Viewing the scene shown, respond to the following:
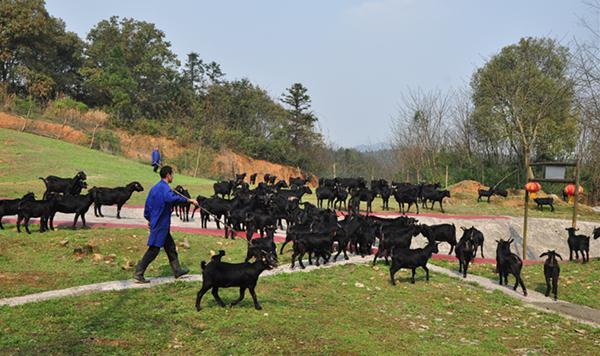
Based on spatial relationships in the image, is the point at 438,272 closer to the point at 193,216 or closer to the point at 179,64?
the point at 193,216

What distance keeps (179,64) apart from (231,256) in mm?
47058

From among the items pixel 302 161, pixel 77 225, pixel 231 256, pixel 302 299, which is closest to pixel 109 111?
pixel 302 161

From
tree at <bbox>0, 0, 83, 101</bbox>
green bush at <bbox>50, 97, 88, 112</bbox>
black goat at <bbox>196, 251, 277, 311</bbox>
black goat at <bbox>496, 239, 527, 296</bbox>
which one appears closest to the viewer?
black goat at <bbox>196, 251, 277, 311</bbox>

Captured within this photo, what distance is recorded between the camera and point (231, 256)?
504 inches

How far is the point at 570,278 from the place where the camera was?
46.4 ft

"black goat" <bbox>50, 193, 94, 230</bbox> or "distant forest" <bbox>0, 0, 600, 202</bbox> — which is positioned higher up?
"distant forest" <bbox>0, 0, 600, 202</bbox>

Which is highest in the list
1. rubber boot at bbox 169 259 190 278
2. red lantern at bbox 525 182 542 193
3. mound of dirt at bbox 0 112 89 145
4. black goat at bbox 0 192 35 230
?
mound of dirt at bbox 0 112 89 145

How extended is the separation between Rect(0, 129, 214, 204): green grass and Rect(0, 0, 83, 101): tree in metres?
13.9

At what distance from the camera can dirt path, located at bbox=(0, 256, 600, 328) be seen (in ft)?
28.8

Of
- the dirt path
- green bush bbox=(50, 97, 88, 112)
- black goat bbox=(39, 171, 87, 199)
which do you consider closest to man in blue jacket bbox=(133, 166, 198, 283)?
the dirt path

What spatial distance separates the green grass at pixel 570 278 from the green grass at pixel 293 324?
2820 mm

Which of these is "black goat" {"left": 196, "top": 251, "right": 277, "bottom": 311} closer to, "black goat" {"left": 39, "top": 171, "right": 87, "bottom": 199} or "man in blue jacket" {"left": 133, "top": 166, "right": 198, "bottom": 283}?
"man in blue jacket" {"left": 133, "top": 166, "right": 198, "bottom": 283}

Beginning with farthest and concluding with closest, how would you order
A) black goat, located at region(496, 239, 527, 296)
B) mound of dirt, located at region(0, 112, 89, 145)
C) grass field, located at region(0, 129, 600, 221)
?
1. mound of dirt, located at region(0, 112, 89, 145)
2. grass field, located at region(0, 129, 600, 221)
3. black goat, located at region(496, 239, 527, 296)

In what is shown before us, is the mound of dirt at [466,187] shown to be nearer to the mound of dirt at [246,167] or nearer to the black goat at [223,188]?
the black goat at [223,188]
